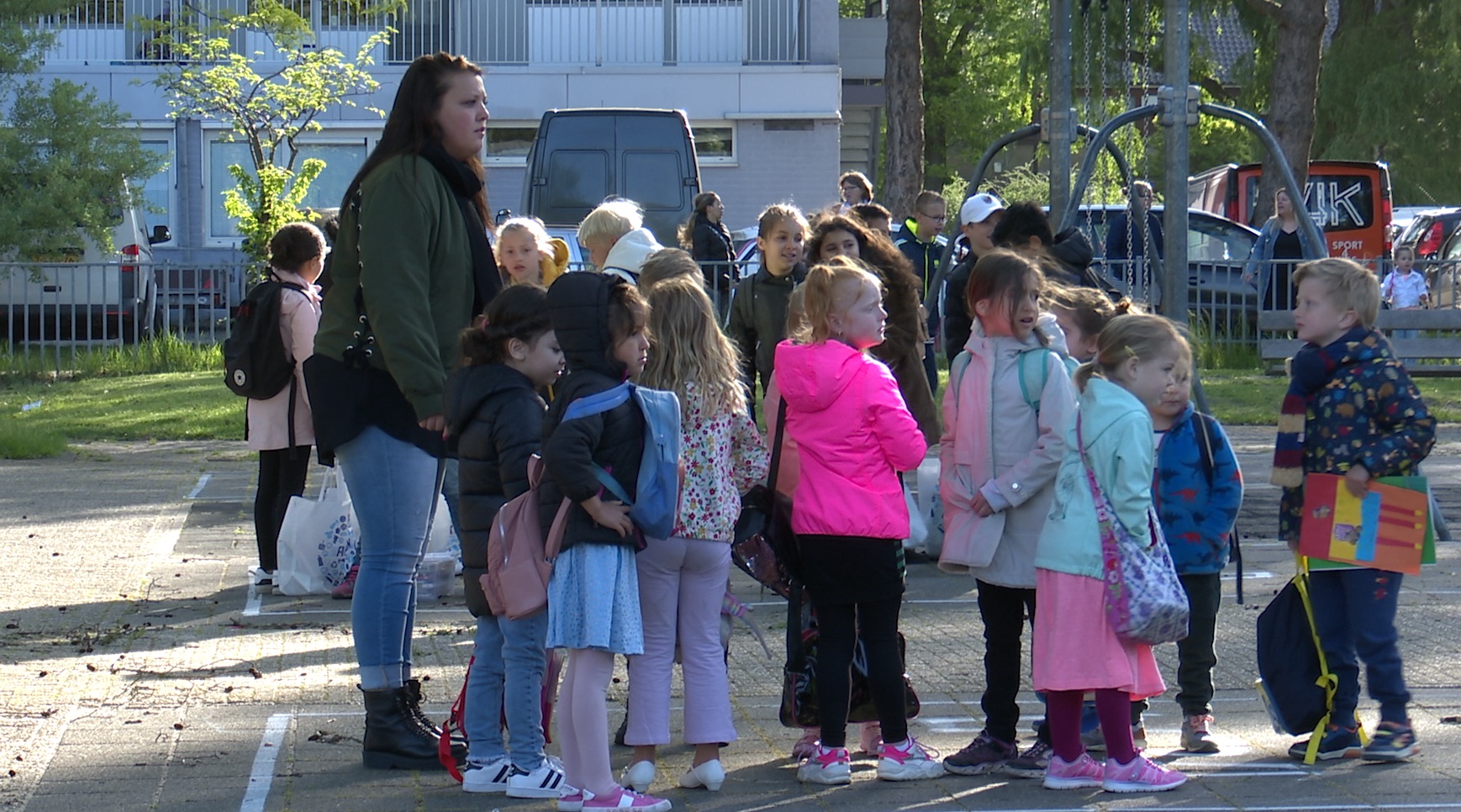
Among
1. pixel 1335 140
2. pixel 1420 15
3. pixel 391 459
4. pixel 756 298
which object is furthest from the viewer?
pixel 1335 140

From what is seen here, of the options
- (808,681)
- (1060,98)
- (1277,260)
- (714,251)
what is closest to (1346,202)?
(1277,260)

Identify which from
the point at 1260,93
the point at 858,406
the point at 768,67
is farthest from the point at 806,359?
the point at 1260,93

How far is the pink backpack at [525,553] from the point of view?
198 inches

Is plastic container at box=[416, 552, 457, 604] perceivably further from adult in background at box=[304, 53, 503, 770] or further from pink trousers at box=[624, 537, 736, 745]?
pink trousers at box=[624, 537, 736, 745]

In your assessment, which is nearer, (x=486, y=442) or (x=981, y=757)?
(x=486, y=442)

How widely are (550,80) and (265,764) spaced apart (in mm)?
25225

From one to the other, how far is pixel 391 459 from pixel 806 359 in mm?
1255

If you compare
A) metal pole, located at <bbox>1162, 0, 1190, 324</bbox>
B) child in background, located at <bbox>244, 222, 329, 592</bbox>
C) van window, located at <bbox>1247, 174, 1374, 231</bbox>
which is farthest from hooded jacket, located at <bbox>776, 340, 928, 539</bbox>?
van window, located at <bbox>1247, 174, 1374, 231</bbox>

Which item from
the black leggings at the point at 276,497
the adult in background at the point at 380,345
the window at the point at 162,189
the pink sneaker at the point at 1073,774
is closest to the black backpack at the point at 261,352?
the black leggings at the point at 276,497

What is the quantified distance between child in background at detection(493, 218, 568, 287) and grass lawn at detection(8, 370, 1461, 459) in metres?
7.38

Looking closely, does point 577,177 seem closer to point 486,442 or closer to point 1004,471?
point 1004,471

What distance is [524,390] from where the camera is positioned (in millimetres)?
5148

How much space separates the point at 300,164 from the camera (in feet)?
101

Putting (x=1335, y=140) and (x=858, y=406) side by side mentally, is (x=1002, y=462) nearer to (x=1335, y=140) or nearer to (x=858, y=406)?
(x=858, y=406)
